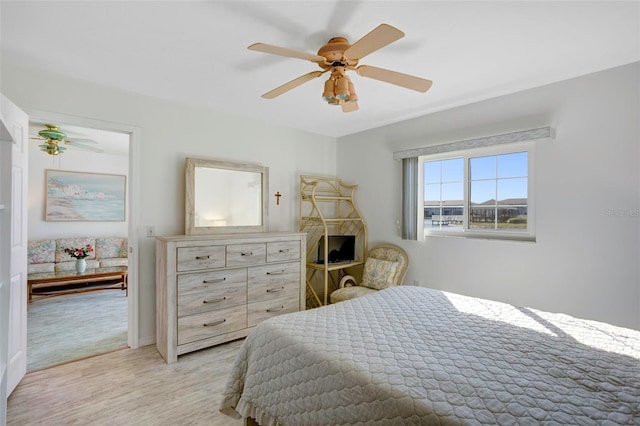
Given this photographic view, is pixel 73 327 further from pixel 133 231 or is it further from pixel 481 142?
pixel 481 142

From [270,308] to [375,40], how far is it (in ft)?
8.65

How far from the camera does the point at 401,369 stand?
1220 millimetres

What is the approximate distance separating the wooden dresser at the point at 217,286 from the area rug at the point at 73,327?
71 cm

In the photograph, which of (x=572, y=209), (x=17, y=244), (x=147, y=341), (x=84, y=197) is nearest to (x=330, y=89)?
(x=572, y=209)

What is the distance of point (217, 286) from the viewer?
285 centimetres

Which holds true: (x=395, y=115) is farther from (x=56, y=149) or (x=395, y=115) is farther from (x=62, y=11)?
(x=56, y=149)

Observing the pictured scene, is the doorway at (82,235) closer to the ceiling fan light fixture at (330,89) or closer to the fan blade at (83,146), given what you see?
the fan blade at (83,146)

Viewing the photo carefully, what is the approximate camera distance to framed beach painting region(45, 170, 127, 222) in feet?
16.9

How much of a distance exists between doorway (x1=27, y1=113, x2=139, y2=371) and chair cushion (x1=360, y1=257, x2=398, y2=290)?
8.13ft

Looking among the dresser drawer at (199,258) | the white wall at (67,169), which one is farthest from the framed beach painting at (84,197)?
the dresser drawer at (199,258)

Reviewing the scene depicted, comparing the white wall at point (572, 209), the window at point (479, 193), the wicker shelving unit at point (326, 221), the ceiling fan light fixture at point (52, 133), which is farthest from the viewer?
the wicker shelving unit at point (326, 221)

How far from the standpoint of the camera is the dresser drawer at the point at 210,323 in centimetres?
268

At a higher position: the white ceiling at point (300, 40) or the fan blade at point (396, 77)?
the white ceiling at point (300, 40)

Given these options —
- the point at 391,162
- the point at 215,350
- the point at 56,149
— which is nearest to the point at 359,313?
the point at 215,350
